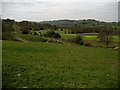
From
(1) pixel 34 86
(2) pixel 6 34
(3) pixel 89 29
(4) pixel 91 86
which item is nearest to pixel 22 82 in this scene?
(1) pixel 34 86

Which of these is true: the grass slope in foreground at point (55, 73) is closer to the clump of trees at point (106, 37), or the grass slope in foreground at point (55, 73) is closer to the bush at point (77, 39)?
the clump of trees at point (106, 37)

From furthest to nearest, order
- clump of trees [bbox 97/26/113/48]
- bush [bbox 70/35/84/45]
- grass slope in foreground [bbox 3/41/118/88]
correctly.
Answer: bush [bbox 70/35/84/45] < clump of trees [bbox 97/26/113/48] < grass slope in foreground [bbox 3/41/118/88]

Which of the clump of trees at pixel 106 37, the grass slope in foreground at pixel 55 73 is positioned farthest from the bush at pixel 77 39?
the grass slope in foreground at pixel 55 73

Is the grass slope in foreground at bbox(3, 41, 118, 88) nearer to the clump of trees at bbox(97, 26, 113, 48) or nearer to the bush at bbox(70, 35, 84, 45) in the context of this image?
the clump of trees at bbox(97, 26, 113, 48)

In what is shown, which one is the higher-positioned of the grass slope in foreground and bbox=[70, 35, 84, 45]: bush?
bbox=[70, 35, 84, 45]: bush

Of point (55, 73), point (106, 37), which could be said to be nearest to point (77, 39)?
point (106, 37)

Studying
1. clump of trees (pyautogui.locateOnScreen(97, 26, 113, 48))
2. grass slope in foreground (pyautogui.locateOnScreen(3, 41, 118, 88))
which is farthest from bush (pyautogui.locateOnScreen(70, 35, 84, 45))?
grass slope in foreground (pyautogui.locateOnScreen(3, 41, 118, 88))

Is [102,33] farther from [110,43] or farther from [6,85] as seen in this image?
[6,85]

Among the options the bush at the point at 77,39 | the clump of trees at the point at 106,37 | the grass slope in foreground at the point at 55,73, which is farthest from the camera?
the bush at the point at 77,39

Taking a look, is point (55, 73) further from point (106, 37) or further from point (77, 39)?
point (77, 39)

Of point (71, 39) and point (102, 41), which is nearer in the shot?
point (102, 41)

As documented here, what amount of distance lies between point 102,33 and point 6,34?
122ft

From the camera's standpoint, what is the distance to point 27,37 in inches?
2352

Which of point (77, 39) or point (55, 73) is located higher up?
point (77, 39)
